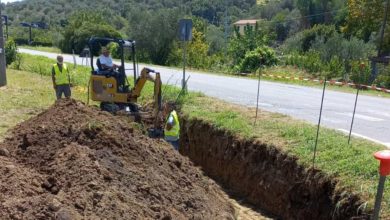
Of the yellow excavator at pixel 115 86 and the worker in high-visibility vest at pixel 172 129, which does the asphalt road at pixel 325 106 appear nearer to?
the yellow excavator at pixel 115 86

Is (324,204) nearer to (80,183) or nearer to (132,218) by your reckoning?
(132,218)

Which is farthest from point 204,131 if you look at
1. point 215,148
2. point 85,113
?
point 85,113

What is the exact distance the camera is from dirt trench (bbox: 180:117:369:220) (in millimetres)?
7496

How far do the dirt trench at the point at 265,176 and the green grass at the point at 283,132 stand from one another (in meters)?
0.19

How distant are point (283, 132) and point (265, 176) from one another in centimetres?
116

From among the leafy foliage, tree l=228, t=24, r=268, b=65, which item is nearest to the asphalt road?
tree l=228, t=24, r=268, b=65

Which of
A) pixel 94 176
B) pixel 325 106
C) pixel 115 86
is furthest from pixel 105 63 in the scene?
pixel 325 106

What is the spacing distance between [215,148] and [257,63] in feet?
79.7

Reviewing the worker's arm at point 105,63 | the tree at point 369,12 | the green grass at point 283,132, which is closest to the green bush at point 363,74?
the tree at point 369,12

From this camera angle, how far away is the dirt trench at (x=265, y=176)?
7496 millimetres

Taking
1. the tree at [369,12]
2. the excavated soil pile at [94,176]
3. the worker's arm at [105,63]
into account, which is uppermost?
the tree at [369,12]

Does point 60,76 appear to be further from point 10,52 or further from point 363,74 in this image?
point 363,74

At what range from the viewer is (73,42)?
200 feet

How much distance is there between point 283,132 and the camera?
9.83 m
